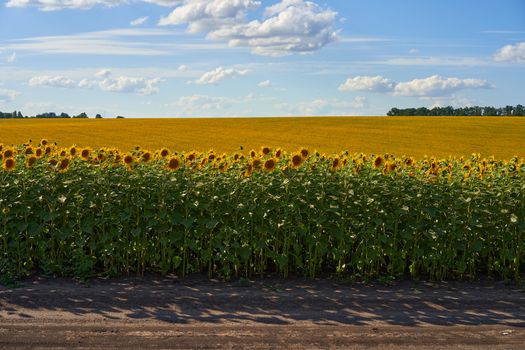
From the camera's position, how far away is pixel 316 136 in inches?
1383

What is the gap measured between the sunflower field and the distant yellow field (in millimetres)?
19259

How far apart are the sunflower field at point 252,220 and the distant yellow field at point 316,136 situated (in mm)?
19259

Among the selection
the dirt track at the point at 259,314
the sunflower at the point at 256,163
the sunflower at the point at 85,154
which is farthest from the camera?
the sunflower at the point at 85,154

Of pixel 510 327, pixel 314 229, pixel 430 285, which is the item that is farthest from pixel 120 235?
pixel 510 327

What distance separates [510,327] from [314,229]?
2.34 metres

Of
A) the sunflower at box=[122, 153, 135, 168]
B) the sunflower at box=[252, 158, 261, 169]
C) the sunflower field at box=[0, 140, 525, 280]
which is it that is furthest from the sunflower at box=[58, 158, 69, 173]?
the sunflower at box=[252, 158, 261, 169]

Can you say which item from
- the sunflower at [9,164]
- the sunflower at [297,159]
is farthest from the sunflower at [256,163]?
the sunflower at [9,164]

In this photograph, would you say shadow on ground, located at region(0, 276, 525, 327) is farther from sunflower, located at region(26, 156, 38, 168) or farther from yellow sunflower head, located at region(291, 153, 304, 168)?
sunflower, located at region(26, 156, 38, 168)

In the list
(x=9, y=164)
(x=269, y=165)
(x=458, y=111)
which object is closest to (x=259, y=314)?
(x=269, y=165)

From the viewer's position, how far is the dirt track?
5.74m

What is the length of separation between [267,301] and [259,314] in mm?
386

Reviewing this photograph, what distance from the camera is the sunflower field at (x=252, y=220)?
7.59 meters

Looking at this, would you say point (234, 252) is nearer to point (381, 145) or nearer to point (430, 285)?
point (430, 285)

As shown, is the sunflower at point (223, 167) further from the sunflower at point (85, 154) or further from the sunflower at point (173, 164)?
the sunflower at point (85, 154)
